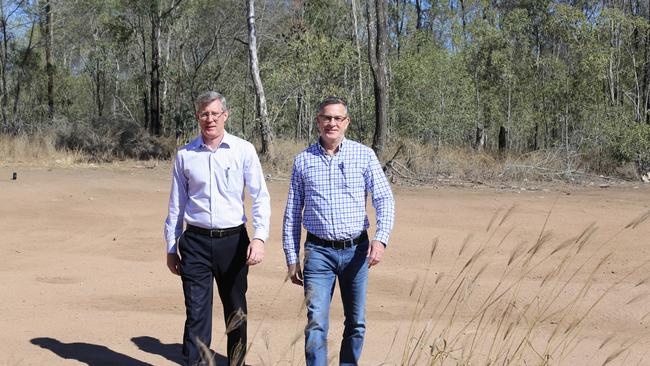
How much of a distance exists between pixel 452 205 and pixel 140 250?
598cm

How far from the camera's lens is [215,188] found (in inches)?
167

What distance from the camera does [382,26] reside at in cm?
1962

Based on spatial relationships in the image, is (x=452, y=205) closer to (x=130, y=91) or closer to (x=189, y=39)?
(x=189, y=39)

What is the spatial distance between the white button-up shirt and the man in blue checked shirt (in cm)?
30

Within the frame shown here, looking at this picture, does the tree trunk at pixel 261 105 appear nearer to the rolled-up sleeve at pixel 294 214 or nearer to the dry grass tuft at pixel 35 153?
the dry grass tuft at pixel 35 153

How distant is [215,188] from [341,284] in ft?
3.01

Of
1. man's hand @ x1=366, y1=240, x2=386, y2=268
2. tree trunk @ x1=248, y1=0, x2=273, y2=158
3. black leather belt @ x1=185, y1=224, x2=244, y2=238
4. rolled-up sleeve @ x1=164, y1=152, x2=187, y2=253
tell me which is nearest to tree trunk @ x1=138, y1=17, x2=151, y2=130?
tree trunk @ x1=248, y1=0, x2=273, y2=158

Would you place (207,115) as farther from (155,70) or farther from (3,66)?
(3,66)

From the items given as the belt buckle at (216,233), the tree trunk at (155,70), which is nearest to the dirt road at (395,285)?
the belt buckle at (216,233)

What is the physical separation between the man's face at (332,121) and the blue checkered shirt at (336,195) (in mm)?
91

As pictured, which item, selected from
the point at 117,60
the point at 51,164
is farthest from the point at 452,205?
the point at 117,60

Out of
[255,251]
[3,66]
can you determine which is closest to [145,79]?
[3,66]

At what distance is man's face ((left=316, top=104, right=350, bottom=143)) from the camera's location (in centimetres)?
404

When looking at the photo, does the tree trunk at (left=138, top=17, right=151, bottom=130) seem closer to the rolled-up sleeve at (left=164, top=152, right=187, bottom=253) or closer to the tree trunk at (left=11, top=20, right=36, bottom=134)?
the tree trunk at (left=11, top=20, right=36, bottom=134)
